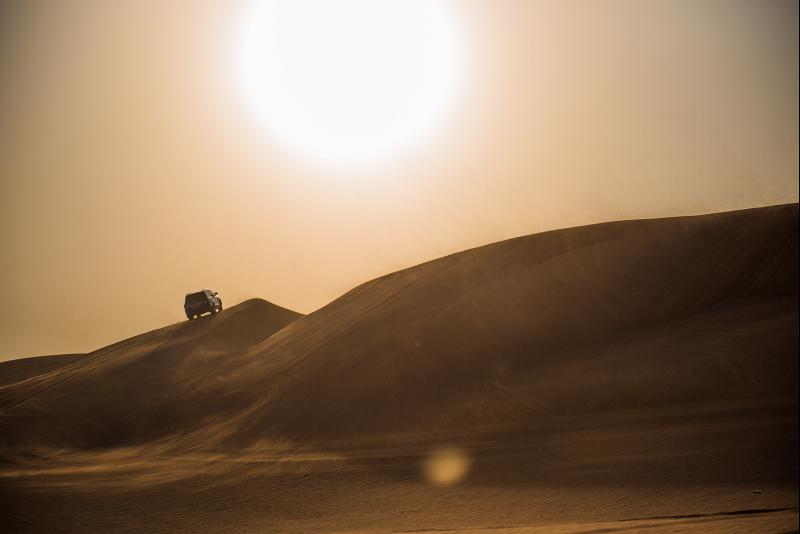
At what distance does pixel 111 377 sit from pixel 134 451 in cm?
1038

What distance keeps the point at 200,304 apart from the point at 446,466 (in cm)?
3571

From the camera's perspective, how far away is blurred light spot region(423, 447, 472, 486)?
14316 millimetres

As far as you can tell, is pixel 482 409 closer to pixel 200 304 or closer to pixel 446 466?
pixel 446 466

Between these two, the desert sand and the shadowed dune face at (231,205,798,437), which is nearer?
the desert sand

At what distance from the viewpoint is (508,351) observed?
2259cm

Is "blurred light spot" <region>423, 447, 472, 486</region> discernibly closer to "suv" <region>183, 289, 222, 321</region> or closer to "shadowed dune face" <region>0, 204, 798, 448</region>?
"shadowed dune face" <region>0, 204, 798, 448</region>

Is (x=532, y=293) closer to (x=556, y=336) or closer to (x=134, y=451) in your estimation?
(x=556, y=336)

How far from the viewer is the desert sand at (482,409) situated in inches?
479

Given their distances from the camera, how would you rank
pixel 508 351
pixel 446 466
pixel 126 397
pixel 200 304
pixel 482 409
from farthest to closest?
1. pixel 200 304
2. pixel 126 397
3. pixel 508 351
4. pixel 482 409
5. pixel 446 466

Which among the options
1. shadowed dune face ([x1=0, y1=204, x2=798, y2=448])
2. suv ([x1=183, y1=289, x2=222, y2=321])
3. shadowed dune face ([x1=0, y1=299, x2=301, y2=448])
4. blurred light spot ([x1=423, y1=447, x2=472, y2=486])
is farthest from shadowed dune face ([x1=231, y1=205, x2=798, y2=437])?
suv ([x1=183, y1=289, x2=222, y2=321])

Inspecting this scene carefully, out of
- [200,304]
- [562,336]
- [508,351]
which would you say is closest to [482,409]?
[508,351]

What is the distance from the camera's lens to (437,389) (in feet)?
70.8

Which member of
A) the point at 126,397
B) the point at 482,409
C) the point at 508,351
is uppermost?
the point at 126,397

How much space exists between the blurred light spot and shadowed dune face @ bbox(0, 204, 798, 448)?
2486 mm
